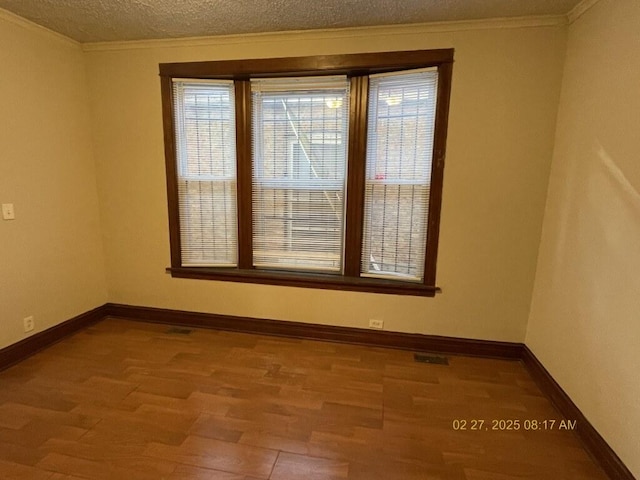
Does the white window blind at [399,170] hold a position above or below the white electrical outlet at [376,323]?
above

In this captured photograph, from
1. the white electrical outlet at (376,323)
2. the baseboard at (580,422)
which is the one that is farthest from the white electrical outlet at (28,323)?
the baseboard at (580,422)

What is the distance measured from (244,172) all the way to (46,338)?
2.13 metres

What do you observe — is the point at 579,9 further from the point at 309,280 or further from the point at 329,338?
the point at 329,338

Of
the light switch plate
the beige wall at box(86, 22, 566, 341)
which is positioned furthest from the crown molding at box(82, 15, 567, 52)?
the light switch plate

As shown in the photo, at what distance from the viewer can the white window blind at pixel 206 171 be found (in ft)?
9.55

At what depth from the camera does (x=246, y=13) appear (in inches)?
91.7

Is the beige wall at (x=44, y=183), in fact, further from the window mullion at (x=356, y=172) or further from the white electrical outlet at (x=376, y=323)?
the white electrical outlet at (x=376, y=323)

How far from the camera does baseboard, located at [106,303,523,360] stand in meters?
2.76

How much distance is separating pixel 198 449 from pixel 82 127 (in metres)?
2.83

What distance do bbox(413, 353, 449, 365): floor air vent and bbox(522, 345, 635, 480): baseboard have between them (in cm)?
61

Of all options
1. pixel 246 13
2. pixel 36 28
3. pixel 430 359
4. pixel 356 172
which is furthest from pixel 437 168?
pixel 36 28

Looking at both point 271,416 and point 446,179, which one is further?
point 446,179

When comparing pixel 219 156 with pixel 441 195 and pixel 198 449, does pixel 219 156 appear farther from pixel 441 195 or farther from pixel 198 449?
pixel 198 449

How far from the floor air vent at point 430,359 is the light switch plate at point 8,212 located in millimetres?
3228
